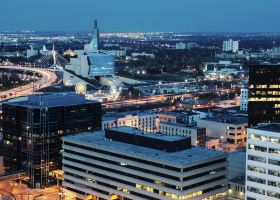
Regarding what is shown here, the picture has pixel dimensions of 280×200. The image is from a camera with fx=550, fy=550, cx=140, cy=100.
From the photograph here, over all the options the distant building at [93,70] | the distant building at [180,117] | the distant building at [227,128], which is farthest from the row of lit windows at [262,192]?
the distant building at [93,70]

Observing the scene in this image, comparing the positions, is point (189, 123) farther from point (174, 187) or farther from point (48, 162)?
point (174, 187)

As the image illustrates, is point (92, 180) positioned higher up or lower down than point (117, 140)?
lower down

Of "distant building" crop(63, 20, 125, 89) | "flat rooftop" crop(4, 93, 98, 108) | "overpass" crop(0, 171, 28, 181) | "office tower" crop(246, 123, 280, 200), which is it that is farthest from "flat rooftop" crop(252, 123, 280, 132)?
"distant building" crop(63, 20, 125, 89)

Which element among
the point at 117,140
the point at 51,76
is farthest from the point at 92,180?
the point at 51,76

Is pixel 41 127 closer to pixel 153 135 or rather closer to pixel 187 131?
pixel 153 135

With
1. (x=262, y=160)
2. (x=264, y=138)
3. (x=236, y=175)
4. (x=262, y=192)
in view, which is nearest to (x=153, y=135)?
(x=236, y=175)

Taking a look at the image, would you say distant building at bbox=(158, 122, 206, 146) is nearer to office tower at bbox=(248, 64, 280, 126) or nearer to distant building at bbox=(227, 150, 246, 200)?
office tower at bbox=(248, 64, 280, 126)
